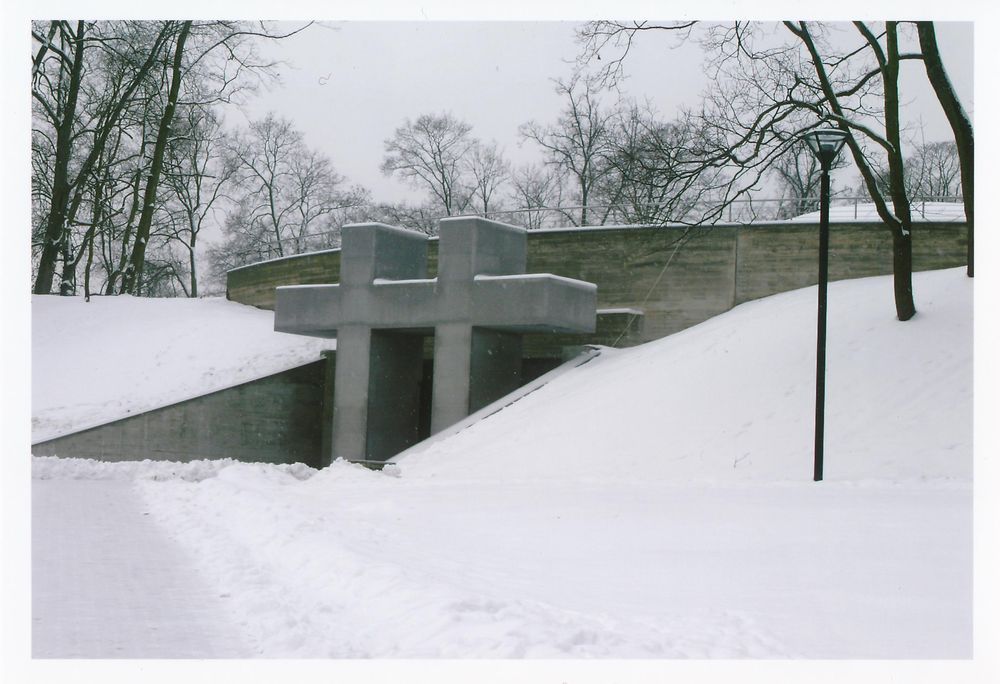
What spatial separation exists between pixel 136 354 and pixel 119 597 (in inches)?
965

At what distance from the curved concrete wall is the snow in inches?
300

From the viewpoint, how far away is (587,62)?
1931cm

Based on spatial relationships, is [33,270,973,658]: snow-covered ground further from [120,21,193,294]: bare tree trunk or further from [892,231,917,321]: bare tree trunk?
[120,21,193,294]: bare tree trunk

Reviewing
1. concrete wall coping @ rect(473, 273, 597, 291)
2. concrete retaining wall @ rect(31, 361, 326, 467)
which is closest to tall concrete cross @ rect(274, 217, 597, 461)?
concrete wall coping @ rect(473, 273, 597, 291)

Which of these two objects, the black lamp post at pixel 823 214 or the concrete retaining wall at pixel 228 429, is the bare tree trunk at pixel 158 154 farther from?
the black lamp post at pixel 823 214

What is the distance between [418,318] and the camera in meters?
26.1

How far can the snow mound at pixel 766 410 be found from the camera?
50.1 feet

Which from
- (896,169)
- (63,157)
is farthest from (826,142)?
(63,157)

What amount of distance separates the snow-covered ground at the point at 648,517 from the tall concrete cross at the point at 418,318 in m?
2.44

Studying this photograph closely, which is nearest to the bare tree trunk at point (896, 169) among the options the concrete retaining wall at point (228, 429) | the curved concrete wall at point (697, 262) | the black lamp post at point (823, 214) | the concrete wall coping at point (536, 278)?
the black lamp post at point (823, 214)

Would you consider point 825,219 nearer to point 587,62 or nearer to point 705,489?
point 705,489

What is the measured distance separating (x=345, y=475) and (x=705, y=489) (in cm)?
575

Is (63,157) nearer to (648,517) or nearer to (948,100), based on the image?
(948,100)

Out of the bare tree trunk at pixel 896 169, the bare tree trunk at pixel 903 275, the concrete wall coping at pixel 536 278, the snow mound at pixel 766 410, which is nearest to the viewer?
the snow mound at pixel 766 410
